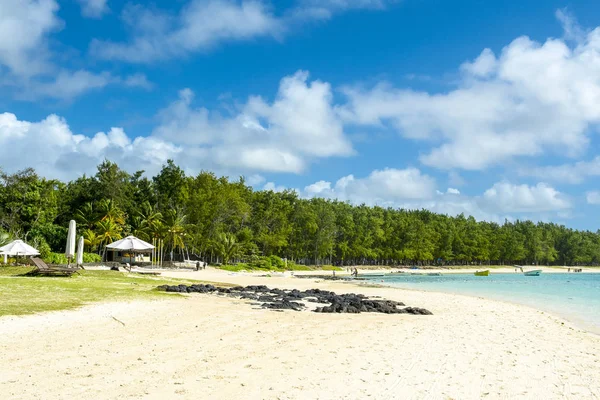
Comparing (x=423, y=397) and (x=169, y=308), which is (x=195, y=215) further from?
(x=423, y=397)

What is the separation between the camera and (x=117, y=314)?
1366 cm

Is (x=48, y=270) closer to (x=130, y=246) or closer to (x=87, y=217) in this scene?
(x=130, y=246)

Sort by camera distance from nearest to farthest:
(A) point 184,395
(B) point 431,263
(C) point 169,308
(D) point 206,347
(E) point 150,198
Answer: (A) point 184,395 → (D) point 206,347 → (C) point 169,308 → (E) point 150,198 → (B) point 431,263

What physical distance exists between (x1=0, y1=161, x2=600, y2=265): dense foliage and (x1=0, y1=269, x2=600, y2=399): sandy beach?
29920 mm

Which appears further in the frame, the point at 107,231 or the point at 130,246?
the point at 107,231

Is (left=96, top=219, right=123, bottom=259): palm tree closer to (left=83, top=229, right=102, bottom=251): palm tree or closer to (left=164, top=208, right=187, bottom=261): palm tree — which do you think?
(left=83, top=229, right=102, bottom=251): palm tree

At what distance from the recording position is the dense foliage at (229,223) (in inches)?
2267

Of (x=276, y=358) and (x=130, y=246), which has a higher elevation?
(x=130, y=246)

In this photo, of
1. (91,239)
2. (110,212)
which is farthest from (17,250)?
(110,212)

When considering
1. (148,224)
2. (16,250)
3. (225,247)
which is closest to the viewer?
(16,250)

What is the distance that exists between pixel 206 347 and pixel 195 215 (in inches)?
2299

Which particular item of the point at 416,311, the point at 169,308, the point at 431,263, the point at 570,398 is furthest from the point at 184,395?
the point at 431,263

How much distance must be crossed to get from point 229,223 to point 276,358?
2555 inches

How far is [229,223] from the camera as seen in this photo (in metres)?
73.3
